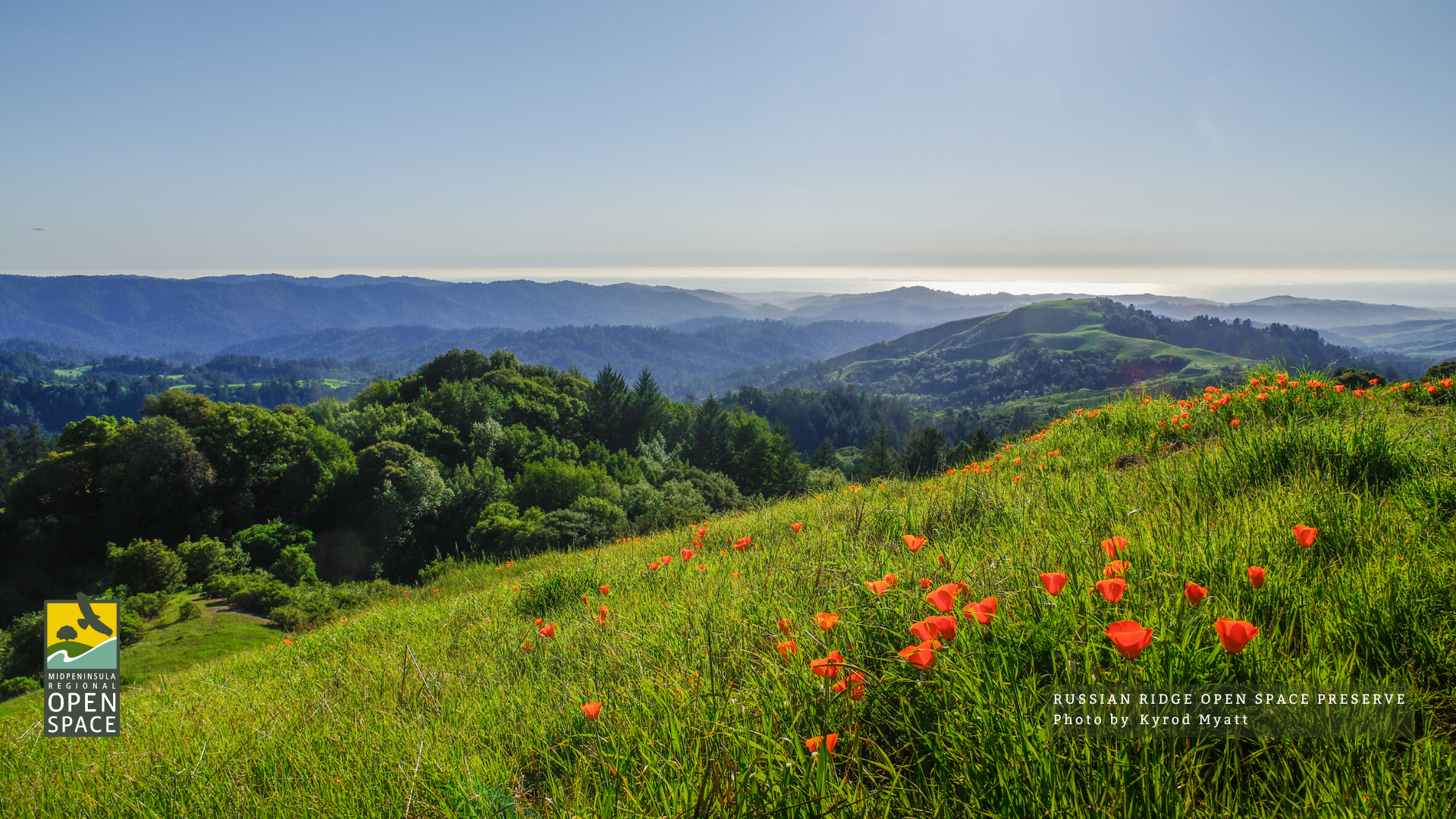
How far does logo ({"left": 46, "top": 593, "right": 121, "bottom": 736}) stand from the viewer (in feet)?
13.3

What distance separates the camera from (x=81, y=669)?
4.19 meters

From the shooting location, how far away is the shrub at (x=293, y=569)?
27828 mm

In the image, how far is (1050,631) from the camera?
1.89m

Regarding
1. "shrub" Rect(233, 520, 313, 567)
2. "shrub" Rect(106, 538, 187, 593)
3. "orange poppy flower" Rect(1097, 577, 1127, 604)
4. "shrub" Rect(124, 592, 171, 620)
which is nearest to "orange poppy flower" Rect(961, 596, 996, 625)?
"orange poppy flower" Rect(1097, 577, 1127, 604)

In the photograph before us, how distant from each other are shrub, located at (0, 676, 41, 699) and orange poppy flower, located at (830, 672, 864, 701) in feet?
66.8

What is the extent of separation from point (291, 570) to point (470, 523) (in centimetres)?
1051

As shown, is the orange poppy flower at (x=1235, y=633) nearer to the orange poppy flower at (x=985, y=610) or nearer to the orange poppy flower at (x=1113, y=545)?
the orange poppy flower at (x=985, y=610)

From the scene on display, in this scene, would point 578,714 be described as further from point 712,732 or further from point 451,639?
point 451,639

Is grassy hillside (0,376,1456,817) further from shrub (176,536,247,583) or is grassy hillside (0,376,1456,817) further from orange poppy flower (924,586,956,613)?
shrub (176,536,247,583)

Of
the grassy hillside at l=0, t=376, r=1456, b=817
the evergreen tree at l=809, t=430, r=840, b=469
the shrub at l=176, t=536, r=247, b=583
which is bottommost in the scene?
the evergreen tree at l=809, t=430, r=840, b=469

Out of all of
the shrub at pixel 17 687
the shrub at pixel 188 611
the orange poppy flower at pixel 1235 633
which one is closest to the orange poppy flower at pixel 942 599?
the orange poppy flower at pixel 1235 633

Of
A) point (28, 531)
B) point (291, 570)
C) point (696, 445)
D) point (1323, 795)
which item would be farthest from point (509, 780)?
point (696, 445)

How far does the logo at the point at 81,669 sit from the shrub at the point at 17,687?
1486 centimetres

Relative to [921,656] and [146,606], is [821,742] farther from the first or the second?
[146,606]
